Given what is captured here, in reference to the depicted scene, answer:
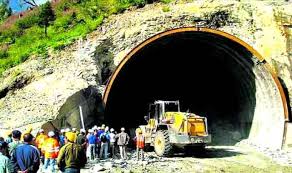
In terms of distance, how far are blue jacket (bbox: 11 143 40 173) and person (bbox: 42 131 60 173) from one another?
3.68 metres

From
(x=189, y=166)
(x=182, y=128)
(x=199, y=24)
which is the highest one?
(x=199, y=24)

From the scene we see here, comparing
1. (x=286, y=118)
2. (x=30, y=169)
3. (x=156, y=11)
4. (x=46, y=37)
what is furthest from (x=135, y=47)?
(x=30, y=169)

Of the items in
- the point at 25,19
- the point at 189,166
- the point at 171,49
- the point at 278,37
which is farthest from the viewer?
the point at 25,19

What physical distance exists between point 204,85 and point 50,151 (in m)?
20.1

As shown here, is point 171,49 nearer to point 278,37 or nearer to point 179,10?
point 179,10

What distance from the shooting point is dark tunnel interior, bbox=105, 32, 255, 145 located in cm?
2384

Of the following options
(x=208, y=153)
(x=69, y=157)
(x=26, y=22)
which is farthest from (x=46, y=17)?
(x=69, y=157)

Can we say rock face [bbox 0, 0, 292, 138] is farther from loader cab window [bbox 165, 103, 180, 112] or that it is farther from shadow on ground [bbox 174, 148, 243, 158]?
shadow on ground [bbox 174, 148, 243, 158]

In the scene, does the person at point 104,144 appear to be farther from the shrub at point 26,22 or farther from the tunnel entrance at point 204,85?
the shrub at point 26,22

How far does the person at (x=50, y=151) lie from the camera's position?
11055mm

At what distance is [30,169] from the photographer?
22.9 feet

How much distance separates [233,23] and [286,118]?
5.88 meters

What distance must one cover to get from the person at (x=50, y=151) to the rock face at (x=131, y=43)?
7.24 metres

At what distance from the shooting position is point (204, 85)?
3027cm
